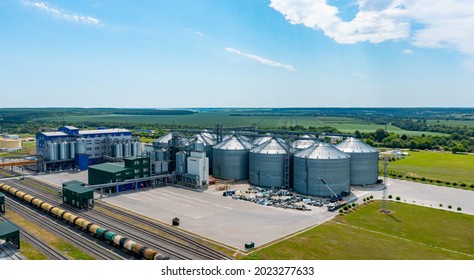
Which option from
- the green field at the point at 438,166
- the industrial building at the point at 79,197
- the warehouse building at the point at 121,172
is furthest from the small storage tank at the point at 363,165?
the industrial building at the point at 79,197

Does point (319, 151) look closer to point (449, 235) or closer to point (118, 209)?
point (449, 235)

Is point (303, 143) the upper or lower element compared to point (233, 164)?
upper

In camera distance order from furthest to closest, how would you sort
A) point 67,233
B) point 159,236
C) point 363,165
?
point 363,165
point 67,233
point 159,236

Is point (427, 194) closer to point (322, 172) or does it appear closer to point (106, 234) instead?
point (322, 172)

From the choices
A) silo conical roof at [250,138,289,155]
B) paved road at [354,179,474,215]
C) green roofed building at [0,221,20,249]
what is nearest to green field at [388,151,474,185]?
paved road at [354,179,474,215]

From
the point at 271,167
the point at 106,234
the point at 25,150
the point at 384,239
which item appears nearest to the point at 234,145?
the point at 271,167

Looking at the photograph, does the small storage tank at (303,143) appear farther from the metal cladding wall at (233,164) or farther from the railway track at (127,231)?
the railway track at (127,231)
